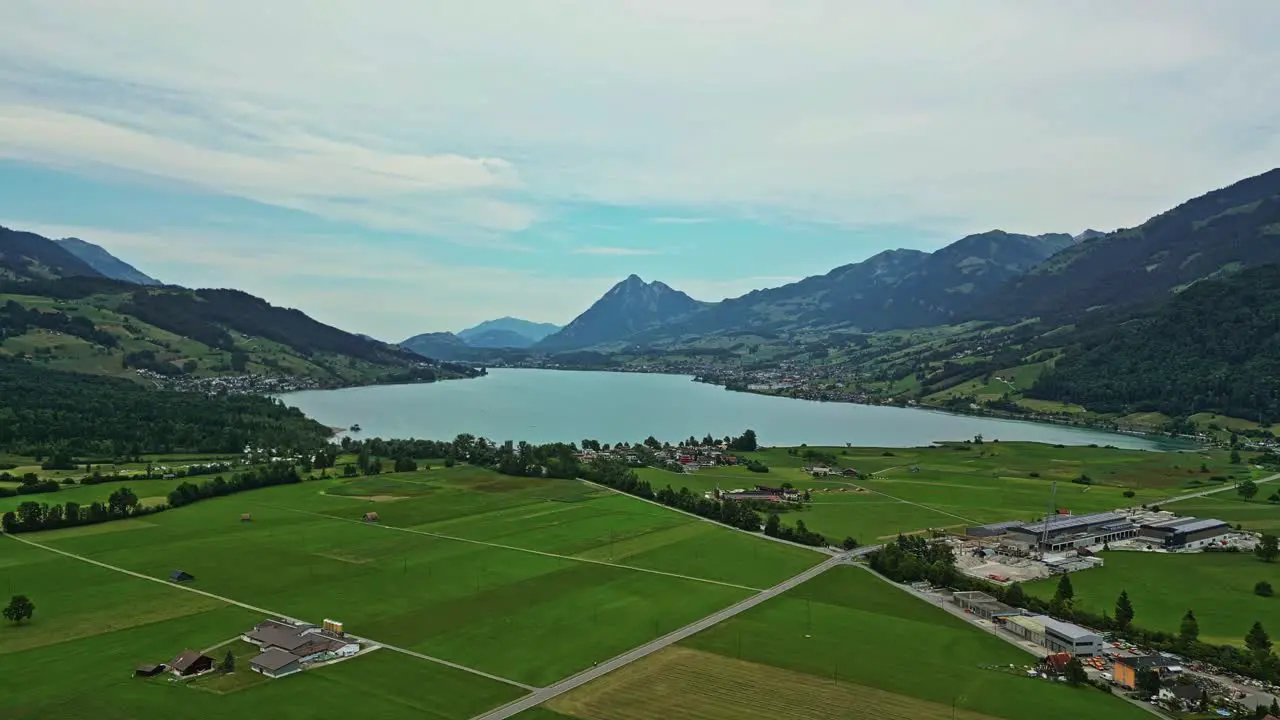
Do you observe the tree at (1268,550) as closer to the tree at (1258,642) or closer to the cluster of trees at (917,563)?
the cluster of trees at (917,563)

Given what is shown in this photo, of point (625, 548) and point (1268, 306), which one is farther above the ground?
point (1268, 306)

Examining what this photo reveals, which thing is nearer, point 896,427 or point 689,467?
point 689,467

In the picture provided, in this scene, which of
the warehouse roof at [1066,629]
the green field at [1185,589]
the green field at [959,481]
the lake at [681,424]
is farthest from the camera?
the lake at [681,424]

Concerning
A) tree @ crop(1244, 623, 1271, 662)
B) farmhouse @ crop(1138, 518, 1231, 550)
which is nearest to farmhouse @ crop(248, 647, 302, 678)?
tree @ crop(1244, 623, 1271, 662)

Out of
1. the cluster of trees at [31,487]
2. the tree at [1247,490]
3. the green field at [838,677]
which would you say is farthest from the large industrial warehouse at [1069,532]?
the cluster of trees at [31,487]

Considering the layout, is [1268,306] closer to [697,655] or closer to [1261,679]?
[1261,679]

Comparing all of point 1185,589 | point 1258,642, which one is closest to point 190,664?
point 1258,642

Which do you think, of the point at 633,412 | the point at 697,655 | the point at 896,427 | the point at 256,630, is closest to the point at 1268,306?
the point at 896,427

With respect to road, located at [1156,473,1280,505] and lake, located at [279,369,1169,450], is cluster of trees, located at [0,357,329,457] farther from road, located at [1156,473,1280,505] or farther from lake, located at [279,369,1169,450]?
road, located at [1156,473,1280,505]
